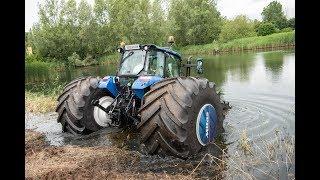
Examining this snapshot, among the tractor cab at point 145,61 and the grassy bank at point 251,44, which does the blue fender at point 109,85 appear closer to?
the tractor cab at point 145,61

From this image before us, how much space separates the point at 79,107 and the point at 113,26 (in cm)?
4772

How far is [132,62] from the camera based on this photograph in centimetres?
756

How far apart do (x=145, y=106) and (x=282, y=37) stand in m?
38.5

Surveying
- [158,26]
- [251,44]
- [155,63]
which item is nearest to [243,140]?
[155,63]

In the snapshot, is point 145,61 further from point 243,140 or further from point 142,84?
point 243,140

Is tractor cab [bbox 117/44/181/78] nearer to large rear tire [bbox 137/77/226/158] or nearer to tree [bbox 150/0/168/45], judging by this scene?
large rear tire [bbox 137/77/226/158]

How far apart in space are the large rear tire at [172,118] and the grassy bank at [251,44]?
35647 millimetres

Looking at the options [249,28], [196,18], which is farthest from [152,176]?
[249,28]

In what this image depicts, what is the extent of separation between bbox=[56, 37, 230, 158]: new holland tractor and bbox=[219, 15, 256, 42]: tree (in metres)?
52.8

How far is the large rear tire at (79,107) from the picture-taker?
762cm

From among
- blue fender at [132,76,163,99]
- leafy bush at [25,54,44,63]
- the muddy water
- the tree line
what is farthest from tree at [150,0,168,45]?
blue fender at [132,76,163,99]

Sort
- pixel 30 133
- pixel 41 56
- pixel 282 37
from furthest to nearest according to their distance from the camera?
pixel 41 56, pixel 282 37, pixel 30 133

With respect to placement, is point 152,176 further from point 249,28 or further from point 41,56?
point 249,28
